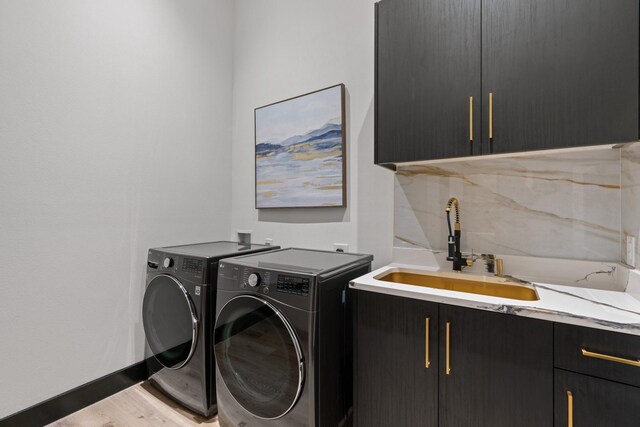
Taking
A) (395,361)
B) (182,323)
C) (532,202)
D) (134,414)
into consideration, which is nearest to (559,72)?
(532,202)

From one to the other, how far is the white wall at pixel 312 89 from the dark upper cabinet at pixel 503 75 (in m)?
0.46

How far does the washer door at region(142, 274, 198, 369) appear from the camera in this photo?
69.4 inches

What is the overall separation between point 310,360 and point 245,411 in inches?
21.0

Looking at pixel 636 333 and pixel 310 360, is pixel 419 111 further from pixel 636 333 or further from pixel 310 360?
pixel 310 360

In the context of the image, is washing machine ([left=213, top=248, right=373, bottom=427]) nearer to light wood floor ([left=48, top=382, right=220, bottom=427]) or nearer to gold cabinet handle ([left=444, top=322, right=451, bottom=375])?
light wood floor ([left=48, top=382, right=220, bottom=427])

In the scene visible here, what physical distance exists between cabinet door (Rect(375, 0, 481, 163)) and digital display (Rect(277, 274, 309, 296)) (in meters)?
0.75

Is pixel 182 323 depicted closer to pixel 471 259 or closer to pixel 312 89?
pixel 471 259

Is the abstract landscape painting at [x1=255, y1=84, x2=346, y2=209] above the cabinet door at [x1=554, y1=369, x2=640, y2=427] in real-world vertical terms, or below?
above

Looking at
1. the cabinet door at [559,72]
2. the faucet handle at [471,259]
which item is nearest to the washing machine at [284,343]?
the faucet handle at [471,259]

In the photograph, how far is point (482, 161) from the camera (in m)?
1.61

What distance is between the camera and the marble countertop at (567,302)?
0.93 m

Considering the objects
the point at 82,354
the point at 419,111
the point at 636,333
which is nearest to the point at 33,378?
the point at 82,354

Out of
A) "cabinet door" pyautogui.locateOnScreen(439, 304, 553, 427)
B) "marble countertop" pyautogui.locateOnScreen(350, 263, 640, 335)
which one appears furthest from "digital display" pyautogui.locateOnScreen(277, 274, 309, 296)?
A: "cabinet door" pyautogui.locateOnScreen(439, 304, 553, 427)

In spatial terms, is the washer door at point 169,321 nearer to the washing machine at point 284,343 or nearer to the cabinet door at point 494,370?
the washing machine at point 284,343
